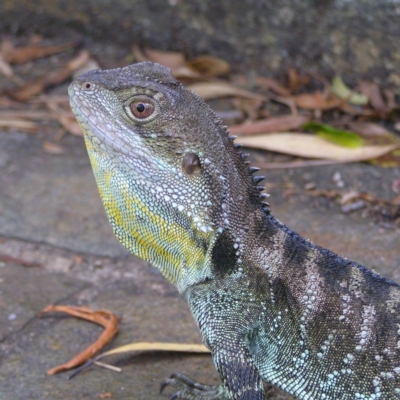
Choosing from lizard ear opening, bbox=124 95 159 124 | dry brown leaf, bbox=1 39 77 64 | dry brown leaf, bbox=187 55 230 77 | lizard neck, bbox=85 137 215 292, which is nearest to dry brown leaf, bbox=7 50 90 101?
dry brown leaf, bbox=1 39 77 64

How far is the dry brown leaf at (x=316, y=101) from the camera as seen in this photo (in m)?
7.02

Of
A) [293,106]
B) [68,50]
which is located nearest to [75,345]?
[293,106]

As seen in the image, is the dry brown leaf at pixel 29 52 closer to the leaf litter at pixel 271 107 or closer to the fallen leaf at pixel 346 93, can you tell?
the leaf litter at pixel 271 107

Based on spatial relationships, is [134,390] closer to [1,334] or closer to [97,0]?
[1,334]

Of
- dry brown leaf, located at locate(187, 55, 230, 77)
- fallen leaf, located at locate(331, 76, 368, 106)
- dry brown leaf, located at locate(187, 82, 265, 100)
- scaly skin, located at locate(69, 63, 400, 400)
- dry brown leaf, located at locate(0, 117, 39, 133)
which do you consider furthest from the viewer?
dry brown leaf, located at locate(187, 55, 230, 77)

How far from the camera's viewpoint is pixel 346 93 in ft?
23.2

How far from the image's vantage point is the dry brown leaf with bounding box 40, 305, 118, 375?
4.38 meters

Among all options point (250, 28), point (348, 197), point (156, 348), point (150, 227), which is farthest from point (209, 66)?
point (150, 227)

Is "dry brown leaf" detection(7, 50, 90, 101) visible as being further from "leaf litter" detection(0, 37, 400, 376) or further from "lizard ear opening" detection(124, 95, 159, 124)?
"lizard ear opening" detection(124, 95, 159, 124)

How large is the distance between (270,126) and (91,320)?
9.71ft

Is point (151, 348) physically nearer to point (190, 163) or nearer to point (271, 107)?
point (190, 163)

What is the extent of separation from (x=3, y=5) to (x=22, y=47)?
0.60 meters

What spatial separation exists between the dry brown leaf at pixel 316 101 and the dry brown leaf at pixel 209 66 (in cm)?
95

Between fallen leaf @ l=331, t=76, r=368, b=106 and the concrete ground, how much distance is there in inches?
36.0
